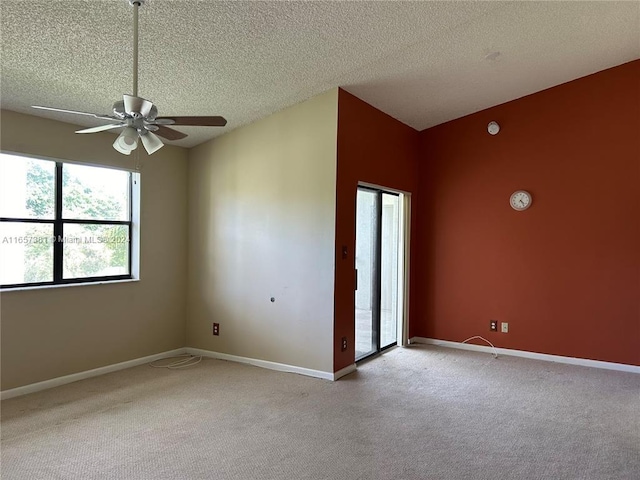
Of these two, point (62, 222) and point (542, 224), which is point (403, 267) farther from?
point (62, 222)

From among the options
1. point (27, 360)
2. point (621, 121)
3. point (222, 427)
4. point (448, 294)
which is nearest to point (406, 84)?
point (621, 121)

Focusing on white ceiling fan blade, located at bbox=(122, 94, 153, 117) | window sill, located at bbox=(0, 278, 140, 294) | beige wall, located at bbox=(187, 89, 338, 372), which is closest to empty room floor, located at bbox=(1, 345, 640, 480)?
beige wall, located at bbox=(187, 89, 338, 372)

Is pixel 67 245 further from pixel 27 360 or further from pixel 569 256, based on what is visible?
pixel 569 256

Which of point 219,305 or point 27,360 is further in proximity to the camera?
point 219,305

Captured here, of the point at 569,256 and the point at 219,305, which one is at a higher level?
the point at 569,256

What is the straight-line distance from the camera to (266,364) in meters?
4.64

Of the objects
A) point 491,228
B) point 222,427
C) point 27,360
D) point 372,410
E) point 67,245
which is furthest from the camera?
point 491,228

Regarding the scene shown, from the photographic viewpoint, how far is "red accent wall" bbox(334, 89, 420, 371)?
4277 millimetres

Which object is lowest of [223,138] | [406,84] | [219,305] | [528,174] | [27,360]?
[27,360]

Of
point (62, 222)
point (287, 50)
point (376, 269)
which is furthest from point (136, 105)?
point (376, 269)

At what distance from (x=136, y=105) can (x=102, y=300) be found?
2.73m

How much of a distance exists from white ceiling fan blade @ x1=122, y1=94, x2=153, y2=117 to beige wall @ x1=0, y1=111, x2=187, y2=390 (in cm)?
208

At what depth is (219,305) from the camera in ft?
16.5

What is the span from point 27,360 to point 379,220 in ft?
12.0
